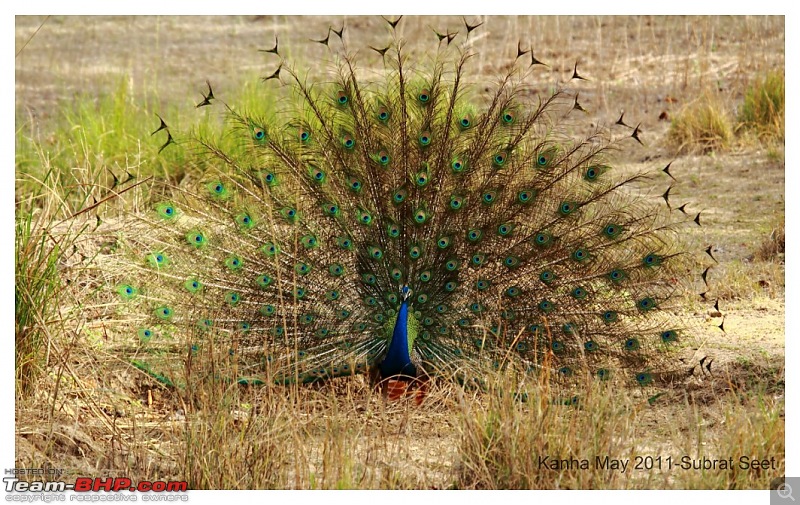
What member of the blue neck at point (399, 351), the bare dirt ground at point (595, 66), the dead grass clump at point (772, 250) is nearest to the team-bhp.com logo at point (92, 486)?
the blue neck at point (399, 351)

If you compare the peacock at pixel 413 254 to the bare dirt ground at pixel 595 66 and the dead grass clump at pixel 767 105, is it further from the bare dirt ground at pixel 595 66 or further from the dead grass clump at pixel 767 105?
the dead grass clump at pixel 767 105

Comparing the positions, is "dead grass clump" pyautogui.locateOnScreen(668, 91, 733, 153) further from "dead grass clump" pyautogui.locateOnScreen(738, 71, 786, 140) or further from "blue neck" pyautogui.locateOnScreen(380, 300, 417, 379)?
"blue neck" pyautogui.locateOnScreen(380, 300, 417, 379)

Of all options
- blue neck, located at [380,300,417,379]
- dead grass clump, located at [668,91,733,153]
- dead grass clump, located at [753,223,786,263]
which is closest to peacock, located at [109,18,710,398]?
blue neck, located at [380,300,417,379]

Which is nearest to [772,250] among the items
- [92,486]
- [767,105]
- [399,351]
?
[767,105]

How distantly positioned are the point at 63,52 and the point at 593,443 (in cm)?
1481

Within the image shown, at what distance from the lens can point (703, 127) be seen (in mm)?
13133

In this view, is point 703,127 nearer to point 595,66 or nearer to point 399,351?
point 595,66

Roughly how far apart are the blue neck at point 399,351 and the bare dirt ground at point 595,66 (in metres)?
3.00

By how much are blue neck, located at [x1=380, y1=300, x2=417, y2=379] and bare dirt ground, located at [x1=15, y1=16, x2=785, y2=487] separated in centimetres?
300

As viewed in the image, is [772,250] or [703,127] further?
[703,127]

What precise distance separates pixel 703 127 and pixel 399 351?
7.95 m

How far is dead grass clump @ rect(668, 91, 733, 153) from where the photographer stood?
12.9 m

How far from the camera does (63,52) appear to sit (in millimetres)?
17719

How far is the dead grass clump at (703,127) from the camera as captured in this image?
12.9m
